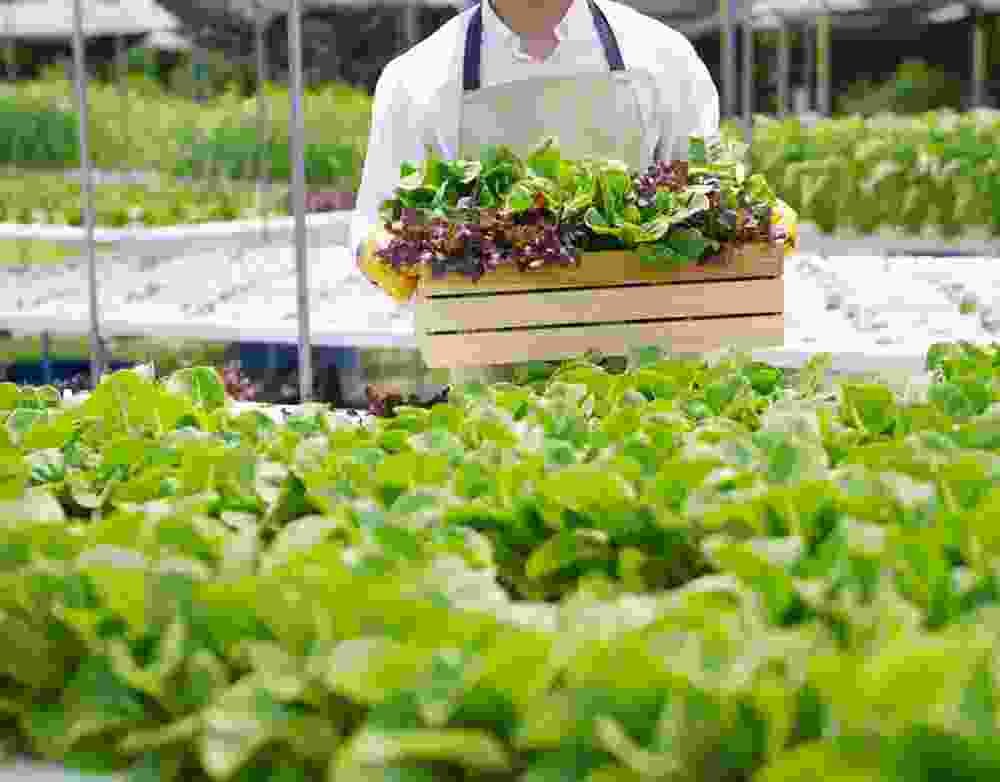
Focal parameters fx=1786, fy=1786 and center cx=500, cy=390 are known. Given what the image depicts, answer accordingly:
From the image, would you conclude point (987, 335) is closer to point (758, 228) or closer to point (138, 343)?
point (758, 228)

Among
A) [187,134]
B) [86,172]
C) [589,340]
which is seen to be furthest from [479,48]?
[187,134]

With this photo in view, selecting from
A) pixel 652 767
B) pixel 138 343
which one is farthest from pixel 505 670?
pixel 138 343

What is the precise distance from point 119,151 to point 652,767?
1144cm

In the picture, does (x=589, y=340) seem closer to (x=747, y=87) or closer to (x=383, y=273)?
(x=383, y=273)

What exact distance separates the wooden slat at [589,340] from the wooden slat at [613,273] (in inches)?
3.0

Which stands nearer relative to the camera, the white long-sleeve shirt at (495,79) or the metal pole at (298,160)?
the white long-sleeve shirt at (495,79)

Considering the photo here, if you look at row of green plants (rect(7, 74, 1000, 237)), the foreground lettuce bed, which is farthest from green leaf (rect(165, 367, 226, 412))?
row of green plants (rect(7, 74, 1000, 237))

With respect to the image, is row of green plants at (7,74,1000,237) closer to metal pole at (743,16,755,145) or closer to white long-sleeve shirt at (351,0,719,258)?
metal pole at (743,16,755,145)

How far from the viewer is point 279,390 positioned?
286 inches

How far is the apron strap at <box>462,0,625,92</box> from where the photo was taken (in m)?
3.46

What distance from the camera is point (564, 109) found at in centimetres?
340

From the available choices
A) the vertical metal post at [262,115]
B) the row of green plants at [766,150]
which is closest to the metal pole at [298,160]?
the vertical metal post at [262,115]

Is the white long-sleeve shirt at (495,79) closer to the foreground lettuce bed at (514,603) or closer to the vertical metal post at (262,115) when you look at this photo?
the foreground lettuce bed at (514,603)

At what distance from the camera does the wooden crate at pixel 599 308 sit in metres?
3.03
